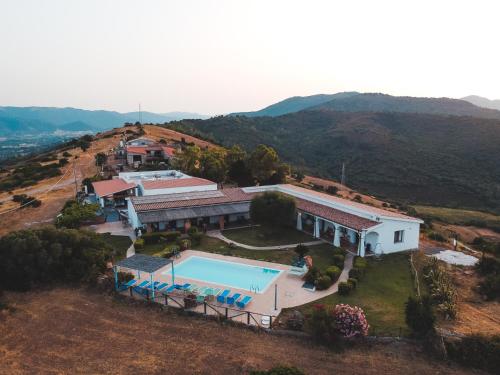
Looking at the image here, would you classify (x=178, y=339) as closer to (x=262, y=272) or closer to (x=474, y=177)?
(x=262, y=272)

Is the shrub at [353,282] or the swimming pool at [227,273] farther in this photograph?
the swimming pool at [227,273]

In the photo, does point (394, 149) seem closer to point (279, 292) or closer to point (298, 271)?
point (298, 271)

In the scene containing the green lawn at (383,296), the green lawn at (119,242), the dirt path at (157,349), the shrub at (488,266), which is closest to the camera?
the dirt path at (157,349)

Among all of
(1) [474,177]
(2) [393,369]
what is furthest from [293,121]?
(2) [393,369]

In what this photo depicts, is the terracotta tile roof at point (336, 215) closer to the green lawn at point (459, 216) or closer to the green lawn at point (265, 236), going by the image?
the green lawn at point (265, 236)

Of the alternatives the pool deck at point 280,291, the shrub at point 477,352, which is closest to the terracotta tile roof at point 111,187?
the pool deck at point 280,291

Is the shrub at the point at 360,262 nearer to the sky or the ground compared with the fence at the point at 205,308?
nearer to the sky

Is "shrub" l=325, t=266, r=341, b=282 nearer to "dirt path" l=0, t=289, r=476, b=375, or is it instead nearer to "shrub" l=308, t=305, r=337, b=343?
"shrub" l=308, t=305, r=337, b=343
